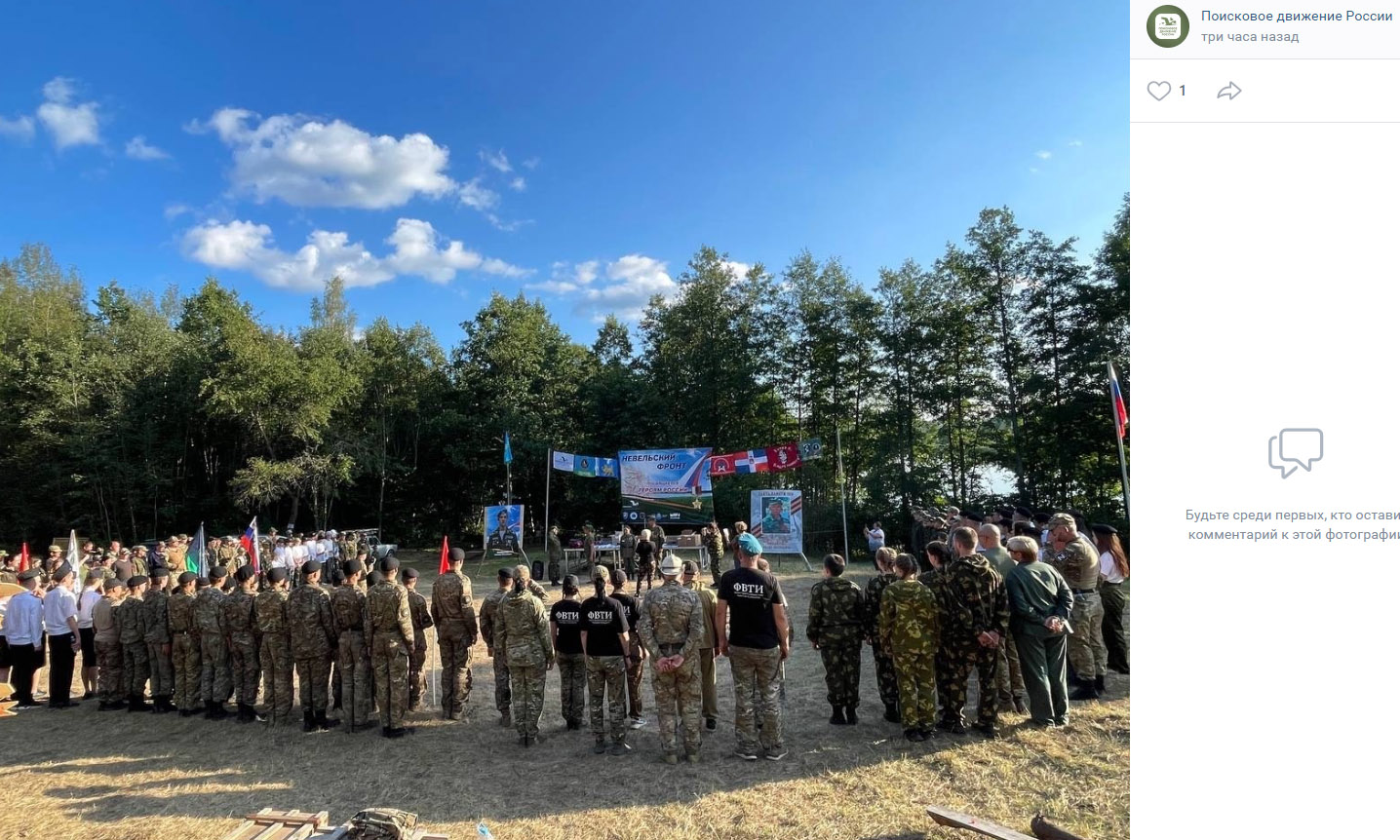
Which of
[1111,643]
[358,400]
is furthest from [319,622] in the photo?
[358,400]

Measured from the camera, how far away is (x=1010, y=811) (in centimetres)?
450

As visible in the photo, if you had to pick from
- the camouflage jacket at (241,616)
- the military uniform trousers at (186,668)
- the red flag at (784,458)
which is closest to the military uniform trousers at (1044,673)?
the camouflage jacket at (241,616)

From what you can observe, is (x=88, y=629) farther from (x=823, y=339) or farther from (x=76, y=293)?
(x=76, y=293)

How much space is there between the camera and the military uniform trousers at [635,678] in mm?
6363

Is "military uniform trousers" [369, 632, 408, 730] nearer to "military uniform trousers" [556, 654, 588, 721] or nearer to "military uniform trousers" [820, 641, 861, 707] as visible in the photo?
"military uniform trousers" [556, 654, 588, 721]

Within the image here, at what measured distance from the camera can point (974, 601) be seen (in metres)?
5.70

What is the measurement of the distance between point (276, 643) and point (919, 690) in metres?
6.50

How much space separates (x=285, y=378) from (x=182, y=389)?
7.20m

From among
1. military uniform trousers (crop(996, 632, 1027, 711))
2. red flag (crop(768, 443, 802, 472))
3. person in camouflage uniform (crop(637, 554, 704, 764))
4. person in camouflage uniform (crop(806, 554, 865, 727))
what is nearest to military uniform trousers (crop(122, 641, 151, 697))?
person in camouflage uniform (crop(637, 554, 704, 764))

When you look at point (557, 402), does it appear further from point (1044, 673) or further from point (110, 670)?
point (1044, 673)

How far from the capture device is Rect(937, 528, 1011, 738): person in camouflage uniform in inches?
223

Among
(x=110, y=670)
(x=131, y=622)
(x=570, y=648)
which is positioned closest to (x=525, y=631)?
(x=570, y=648)

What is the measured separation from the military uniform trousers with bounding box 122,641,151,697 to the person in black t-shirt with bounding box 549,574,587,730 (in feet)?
17.4
